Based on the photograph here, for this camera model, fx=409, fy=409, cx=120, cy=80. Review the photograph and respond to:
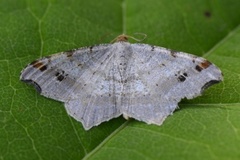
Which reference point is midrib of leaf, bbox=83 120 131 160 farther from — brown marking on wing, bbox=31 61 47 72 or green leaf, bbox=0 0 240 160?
brown marking on wing, bbox=31 61 47 72

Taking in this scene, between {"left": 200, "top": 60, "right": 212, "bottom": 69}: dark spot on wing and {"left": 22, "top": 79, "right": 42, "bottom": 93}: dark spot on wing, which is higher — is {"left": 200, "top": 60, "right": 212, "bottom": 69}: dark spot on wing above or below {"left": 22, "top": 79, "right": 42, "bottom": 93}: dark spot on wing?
above

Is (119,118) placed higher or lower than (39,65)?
lower

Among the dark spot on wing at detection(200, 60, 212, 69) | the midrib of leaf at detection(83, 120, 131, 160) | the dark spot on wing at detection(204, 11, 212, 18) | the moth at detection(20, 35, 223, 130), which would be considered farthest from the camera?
the dark spot on wing at detection(204, 11, 212, 18)

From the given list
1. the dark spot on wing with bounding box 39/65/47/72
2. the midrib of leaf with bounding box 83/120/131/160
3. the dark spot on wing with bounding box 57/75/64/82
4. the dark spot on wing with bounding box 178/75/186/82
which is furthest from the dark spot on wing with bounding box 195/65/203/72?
the dark spot on wing with bounding box 39/65/47/72

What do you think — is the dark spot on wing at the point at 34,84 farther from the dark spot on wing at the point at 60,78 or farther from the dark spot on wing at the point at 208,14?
the dark spot on wing at the point at 208,14

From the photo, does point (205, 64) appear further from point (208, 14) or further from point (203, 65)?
point (208, 14)

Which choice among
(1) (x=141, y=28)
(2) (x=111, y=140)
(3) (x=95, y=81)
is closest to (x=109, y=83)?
(3) (x=95, y=81)

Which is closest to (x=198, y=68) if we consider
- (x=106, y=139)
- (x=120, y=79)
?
→ (x=120, y=79)

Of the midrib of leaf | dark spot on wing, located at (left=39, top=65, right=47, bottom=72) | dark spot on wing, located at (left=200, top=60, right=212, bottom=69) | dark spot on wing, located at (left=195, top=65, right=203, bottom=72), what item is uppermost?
dark spot on wing, located at (left=200, top=60, right=212, bottom=69)
